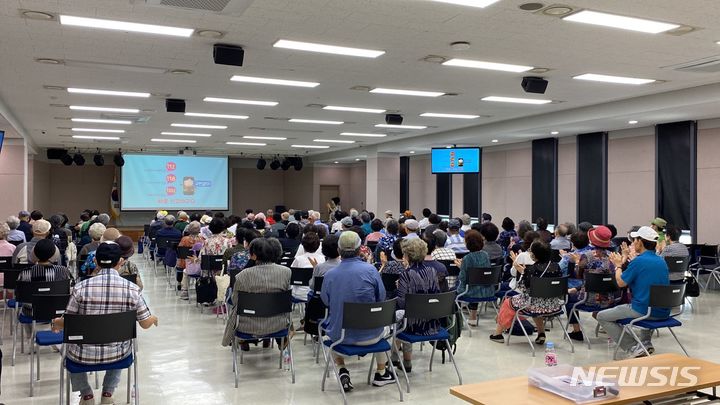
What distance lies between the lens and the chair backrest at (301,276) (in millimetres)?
6680

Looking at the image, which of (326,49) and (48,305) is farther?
(326,49)

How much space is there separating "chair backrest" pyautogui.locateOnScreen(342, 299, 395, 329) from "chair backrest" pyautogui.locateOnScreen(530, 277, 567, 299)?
2244 mm

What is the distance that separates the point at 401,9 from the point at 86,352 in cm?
366

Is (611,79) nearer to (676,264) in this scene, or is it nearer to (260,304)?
(676,264)

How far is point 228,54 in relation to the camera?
6258 millimetres

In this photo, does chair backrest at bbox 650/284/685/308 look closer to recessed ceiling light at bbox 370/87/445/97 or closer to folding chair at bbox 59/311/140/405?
folding chair at bbox 59/311/140/405

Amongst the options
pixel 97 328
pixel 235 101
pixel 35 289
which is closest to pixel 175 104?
pixel 235 101

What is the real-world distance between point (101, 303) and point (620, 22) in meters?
5.02

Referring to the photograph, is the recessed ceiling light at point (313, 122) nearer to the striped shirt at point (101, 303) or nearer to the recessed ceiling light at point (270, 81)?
the recessed ceiling light at point (270, 81)

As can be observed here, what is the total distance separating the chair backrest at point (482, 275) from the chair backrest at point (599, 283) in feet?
3.41

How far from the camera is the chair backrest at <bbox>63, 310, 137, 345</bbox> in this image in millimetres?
3807

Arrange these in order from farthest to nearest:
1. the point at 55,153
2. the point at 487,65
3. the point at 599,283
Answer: the point at 55,153
the point at 487,65
the point at 599,283

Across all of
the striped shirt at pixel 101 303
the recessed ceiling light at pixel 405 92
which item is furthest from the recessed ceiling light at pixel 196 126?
the striped shirt at pixel 101 303

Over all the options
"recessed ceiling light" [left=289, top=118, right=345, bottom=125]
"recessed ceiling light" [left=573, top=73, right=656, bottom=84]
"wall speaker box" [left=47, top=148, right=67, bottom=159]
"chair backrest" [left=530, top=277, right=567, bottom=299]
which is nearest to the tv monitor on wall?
"recessed ceiling light" [left=289, top=118, right=345, bottom=125]
